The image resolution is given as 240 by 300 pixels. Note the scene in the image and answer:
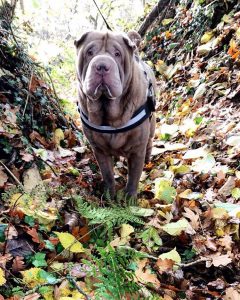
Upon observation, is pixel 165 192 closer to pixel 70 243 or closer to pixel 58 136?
pixel 70 243

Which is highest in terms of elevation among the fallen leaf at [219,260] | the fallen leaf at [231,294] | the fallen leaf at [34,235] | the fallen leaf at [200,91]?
the fallen leaf at [200,91]

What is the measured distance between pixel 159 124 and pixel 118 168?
5.27 feet

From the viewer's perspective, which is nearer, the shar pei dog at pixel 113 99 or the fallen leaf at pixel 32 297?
the fallen leaf at pixel 32 297

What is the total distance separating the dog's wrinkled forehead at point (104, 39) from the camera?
127 inches

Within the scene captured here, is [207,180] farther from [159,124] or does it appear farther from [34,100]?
[159,124]

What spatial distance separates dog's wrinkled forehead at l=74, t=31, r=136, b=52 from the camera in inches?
127

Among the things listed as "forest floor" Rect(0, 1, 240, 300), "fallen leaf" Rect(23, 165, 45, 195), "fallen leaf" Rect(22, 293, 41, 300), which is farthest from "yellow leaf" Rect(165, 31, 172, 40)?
"fallen leaf" Rect(22, 293, 41, 300)

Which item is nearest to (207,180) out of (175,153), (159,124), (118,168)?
(175,153)

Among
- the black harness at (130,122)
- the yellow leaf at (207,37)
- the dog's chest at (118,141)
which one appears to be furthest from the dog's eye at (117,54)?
the yellow leaf at (207,37)

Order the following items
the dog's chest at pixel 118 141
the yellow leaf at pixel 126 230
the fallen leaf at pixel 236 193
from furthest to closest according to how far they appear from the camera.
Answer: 1. the dog's chest at pixel 118 141
2. the fallen leaf at pixel 236 193
3. the yellow leaf at pixel 126 230

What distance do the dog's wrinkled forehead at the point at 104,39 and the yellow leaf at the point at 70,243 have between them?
167cm

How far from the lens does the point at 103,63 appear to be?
295 centimetres

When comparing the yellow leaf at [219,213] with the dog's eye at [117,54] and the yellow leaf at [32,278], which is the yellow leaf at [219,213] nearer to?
the yellow leaf at [32,278]

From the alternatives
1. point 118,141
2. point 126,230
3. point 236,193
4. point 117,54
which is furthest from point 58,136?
point 236,193
